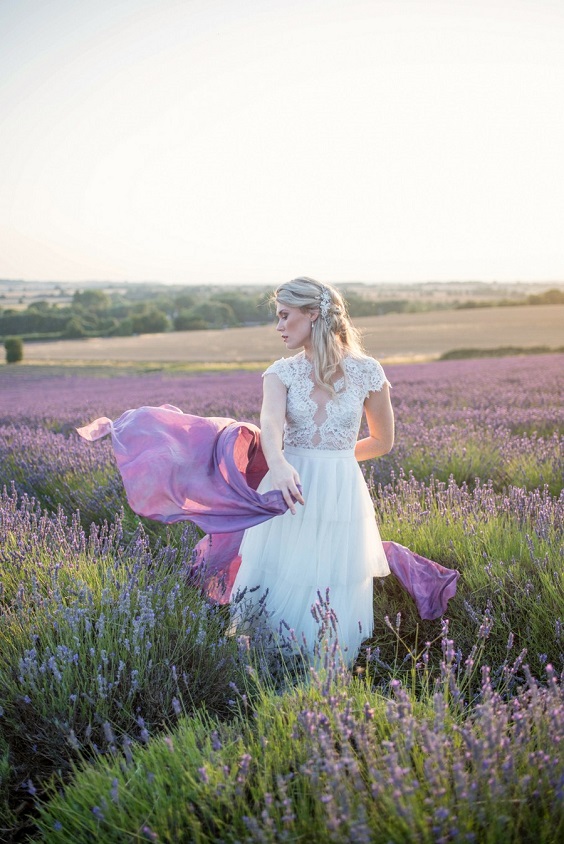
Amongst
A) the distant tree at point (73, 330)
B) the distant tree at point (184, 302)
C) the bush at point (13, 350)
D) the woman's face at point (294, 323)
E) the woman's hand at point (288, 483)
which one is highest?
the distant tree at point (184, 302)

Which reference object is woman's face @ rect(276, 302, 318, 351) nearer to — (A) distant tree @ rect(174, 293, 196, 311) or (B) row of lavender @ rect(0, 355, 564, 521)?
(B) row of lavender @ rect(0, 355, 564, 521)

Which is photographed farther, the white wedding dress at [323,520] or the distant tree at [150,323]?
the distant tree at [150,323]

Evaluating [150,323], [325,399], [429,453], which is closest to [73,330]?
[150,323]

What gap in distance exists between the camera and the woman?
2.65 metres

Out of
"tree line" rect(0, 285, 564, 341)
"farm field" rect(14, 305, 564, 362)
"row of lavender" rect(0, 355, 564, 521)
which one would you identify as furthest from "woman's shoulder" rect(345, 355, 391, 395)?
"tree line" rect(0, 285, 564, 341)

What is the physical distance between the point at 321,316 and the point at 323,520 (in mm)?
831

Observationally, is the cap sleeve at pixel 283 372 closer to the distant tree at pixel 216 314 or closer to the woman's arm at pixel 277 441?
the woman's arm at pixel 277 441

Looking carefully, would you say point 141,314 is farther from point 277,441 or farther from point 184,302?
point 277,441

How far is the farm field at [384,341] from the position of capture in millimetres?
32125

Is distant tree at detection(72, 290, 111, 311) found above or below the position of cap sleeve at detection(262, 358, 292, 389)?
above

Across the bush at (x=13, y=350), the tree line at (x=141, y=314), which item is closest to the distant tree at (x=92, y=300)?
the tree line at (x=141, y=314)

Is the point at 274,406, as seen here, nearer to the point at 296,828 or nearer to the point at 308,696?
the point at 308,696

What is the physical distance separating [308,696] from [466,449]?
325cm

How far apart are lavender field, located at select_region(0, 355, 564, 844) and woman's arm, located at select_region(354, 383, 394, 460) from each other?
0.53 metres
